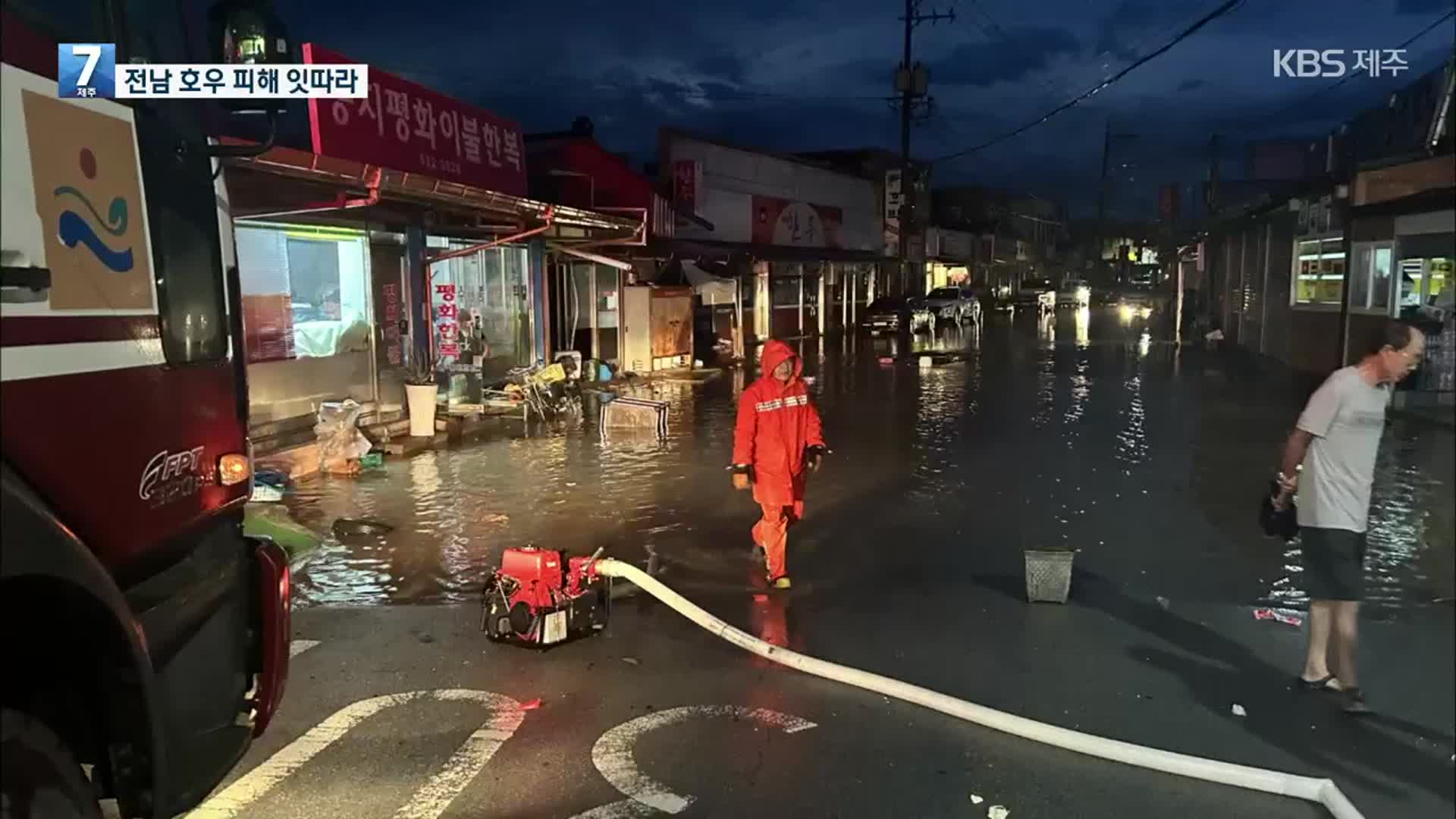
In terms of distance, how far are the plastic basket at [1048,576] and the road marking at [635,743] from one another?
2.46 meters

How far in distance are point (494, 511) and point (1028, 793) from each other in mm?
6382

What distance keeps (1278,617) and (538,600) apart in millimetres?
4509

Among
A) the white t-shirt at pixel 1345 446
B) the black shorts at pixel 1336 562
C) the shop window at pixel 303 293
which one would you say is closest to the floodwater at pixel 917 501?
the black shorts at pixel 1336 562

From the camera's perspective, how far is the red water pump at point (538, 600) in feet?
19.8

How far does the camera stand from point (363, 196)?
11.2 metres

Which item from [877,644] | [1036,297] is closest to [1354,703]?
[877,644]

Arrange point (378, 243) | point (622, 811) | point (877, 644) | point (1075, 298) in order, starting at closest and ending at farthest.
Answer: point (622, 811)
point (877, 644)
point (378, 243)
point (1075, 298)

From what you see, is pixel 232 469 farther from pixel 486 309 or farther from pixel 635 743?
pixel 486 309

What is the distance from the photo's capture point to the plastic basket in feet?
22.7

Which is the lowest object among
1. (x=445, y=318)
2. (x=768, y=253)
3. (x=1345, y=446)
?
(x=1345, y=446)

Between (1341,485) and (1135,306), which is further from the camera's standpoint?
(1135,306)

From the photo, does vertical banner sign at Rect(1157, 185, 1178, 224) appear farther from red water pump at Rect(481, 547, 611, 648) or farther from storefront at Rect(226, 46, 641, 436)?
red water pump at Rect(481, 547, 611, 648)

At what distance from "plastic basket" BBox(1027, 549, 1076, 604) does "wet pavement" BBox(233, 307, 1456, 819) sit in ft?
0.33

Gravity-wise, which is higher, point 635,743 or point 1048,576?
point 1048,576
